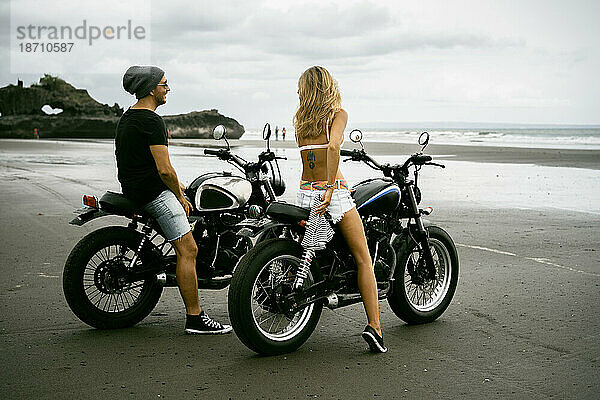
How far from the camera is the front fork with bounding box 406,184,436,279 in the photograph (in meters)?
5.96

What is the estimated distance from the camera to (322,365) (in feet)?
16.5

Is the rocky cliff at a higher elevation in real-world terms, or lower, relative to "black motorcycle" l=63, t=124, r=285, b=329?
higher

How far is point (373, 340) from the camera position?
17.1ft

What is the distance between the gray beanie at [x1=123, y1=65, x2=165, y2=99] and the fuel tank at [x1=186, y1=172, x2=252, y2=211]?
95 centimetres

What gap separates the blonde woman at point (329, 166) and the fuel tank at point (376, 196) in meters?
0.36

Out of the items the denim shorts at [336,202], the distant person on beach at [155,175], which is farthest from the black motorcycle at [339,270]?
the distant person on beach at [155,175]

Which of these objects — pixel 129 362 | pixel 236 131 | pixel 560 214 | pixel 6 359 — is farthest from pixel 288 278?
pixel 236 131

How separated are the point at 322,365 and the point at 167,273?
1.63 m

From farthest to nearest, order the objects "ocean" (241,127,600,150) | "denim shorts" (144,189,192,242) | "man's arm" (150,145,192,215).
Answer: "ocean" (241,127,600,150) → "denim shorts" (144,189,192,242) → "man's arm" (150,145,192,215)

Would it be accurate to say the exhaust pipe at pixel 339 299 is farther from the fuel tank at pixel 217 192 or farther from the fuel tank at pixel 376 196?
the fuel tank at pixel 217 192

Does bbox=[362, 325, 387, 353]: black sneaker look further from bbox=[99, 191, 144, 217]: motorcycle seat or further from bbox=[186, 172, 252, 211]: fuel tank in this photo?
bbox=[99, 191, 144, 217]: motorcycle seat

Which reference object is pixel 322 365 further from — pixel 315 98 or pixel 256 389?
pixel 315 98

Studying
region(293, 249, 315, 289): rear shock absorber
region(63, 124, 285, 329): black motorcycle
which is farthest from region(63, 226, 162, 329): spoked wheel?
region(293, 249, 315, 289): rear shock absorber

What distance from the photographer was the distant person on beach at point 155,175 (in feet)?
18.1
